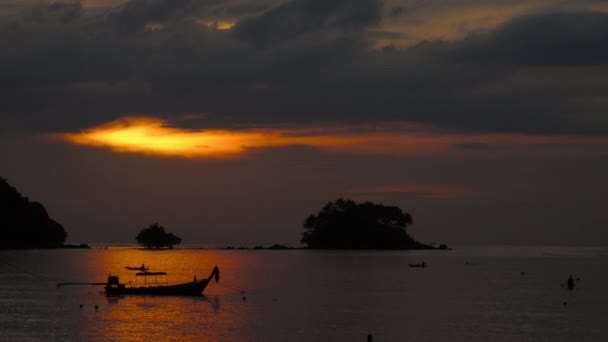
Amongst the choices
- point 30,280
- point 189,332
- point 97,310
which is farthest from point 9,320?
point 30,280

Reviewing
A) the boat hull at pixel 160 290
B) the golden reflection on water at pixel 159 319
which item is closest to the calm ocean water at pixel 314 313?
the golden reflection on water at pixel 159 319

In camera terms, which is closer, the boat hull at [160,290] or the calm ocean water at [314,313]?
the calm ocean water at [314,313]

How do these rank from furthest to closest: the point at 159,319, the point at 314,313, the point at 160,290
Result: the point at 160,290
the point at 314,313
the point at 159,319

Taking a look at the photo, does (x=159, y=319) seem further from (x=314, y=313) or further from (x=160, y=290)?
(x=160, y=290)

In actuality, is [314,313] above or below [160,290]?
below

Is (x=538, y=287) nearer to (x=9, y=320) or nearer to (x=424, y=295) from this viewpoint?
(x=424, y=295)

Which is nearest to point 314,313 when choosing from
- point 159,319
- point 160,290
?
point 159,319

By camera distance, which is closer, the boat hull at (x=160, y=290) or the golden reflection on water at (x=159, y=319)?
the golden reflection on water at (x=159, y=319)

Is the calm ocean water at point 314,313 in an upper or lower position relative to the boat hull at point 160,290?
lower

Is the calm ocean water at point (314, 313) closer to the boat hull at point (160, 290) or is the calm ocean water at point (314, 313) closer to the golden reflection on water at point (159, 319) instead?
the golden reflection on water at point (159, 319)

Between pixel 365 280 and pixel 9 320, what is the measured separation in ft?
183

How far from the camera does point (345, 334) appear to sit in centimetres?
4947

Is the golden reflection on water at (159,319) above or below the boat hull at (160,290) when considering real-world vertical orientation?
below

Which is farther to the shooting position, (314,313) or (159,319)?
(314,313)
